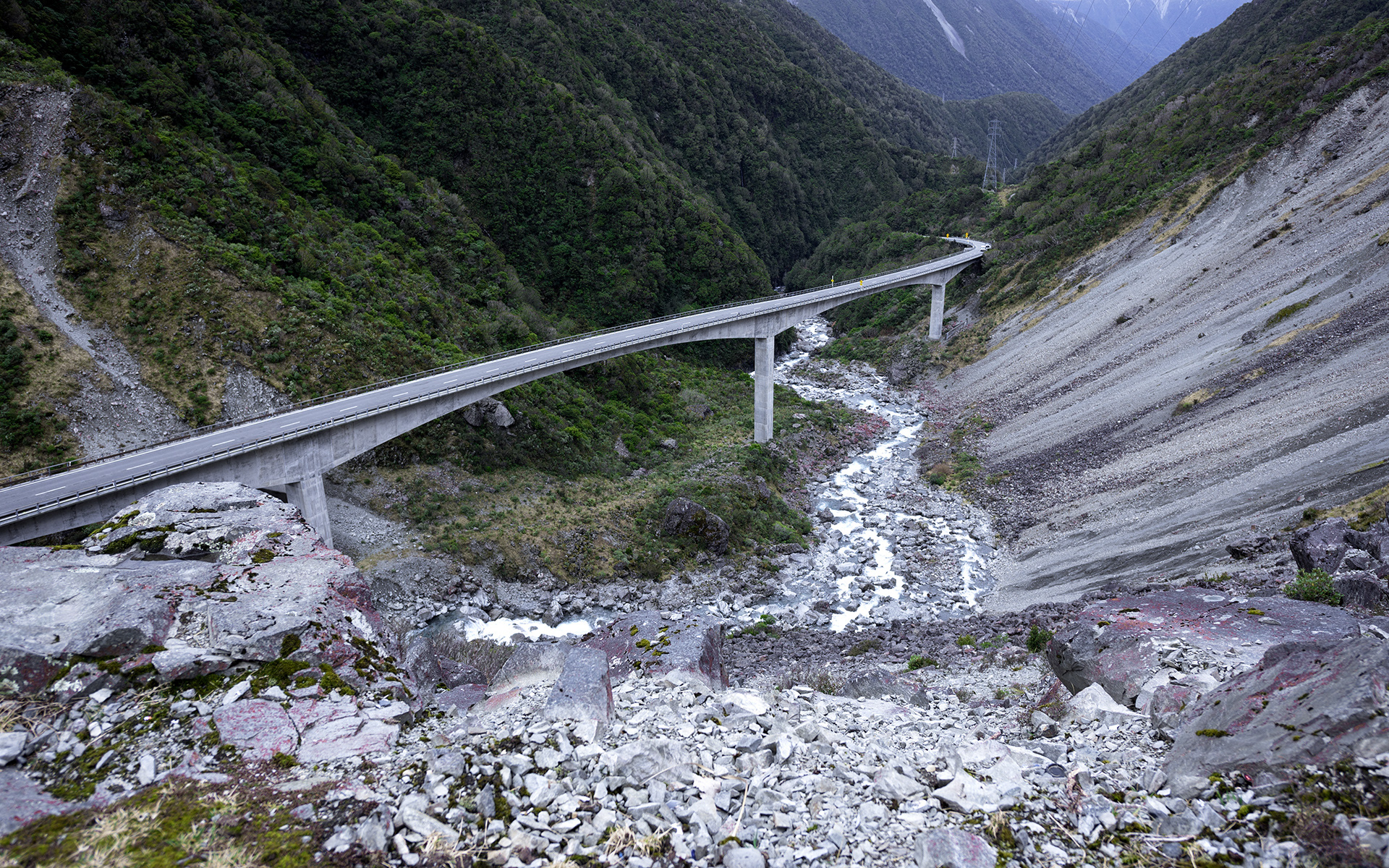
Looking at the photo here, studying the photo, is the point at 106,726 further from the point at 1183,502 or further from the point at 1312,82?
the point at 1312,82

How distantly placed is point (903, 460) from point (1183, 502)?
18.6 m

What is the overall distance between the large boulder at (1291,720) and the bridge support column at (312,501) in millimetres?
25198

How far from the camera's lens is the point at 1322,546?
15805 millimetres

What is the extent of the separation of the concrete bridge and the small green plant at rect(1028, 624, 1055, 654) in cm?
2357

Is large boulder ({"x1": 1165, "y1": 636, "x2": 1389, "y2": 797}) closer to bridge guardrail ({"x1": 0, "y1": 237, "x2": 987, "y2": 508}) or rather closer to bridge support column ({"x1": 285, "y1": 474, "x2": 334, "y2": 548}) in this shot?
bridge support column ({"x1": 285, "y1": 474, "x2": 334, "y2": 548})

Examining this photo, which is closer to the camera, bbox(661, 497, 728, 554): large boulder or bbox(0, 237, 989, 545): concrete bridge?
bbox(0, 237, 989, 545): concrete bridge

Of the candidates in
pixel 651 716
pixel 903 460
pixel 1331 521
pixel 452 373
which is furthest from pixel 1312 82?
pixel 651 716

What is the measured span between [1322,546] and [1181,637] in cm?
689

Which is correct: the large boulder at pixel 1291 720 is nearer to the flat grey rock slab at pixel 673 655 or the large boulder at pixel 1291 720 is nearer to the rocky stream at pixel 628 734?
the rocky stream at pixel 628 734

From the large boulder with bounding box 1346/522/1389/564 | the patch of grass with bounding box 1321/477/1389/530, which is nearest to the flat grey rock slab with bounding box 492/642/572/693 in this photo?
the large boulder with bounding box 1346/522/1389/564

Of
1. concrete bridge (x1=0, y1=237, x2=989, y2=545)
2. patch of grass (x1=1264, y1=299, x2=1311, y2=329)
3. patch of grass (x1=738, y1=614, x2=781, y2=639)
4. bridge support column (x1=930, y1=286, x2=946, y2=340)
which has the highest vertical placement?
bridge support column (x1=930, y1=286, x2=946, y2=340)

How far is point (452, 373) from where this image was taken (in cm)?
3198

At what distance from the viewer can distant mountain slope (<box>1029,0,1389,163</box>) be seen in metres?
83.9

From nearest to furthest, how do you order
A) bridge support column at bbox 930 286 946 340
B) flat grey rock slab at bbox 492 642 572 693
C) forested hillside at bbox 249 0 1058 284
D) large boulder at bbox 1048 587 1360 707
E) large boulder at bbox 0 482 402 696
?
large boulder at bbox 0 482 402 696 < large boulder at bbox 1048 587 1360 707 < flat grey rock slab at bbox 492 642 572 693 < forested hillside at bbox 249 0 1058 284 < bridge support column at bbox 930 286 946 340
